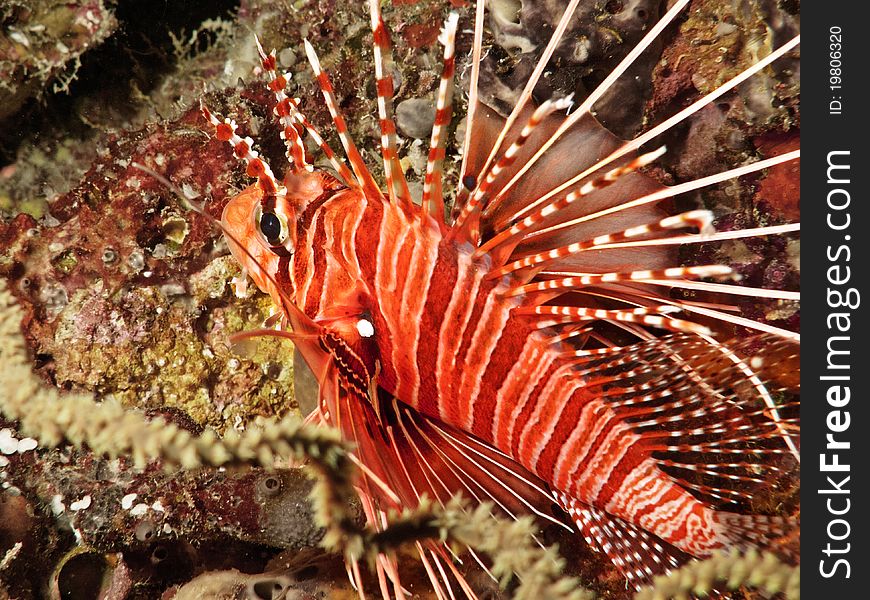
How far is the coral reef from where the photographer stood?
242cm

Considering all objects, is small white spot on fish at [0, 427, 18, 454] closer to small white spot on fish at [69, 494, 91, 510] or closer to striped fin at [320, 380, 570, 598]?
small white spot on fish at [69, 494, 91, 510]

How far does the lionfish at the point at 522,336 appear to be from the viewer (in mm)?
1951

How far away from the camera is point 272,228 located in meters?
2.29

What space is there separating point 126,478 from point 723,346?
2.58m

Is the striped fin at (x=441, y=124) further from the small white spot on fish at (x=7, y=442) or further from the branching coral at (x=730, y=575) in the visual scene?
the small white spot on fish at (x=7, y=442)

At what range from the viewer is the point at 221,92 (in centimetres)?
294

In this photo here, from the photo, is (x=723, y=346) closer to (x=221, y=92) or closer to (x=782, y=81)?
(x=782, y=81)

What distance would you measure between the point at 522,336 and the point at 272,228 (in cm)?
113

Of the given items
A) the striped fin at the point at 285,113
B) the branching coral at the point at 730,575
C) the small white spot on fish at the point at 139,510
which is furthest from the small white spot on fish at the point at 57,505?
the branching coral at the point at 730,575

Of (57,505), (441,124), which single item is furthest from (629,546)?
(57,505)

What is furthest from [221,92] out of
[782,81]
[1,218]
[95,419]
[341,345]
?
[782,81]

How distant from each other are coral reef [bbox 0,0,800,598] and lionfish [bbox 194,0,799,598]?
1.13ft

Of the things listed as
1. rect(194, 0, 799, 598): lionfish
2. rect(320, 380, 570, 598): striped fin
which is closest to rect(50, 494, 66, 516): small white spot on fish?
rect(194, 0, 799, 598): lionfish

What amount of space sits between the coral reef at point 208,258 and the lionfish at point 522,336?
1.13 ft
